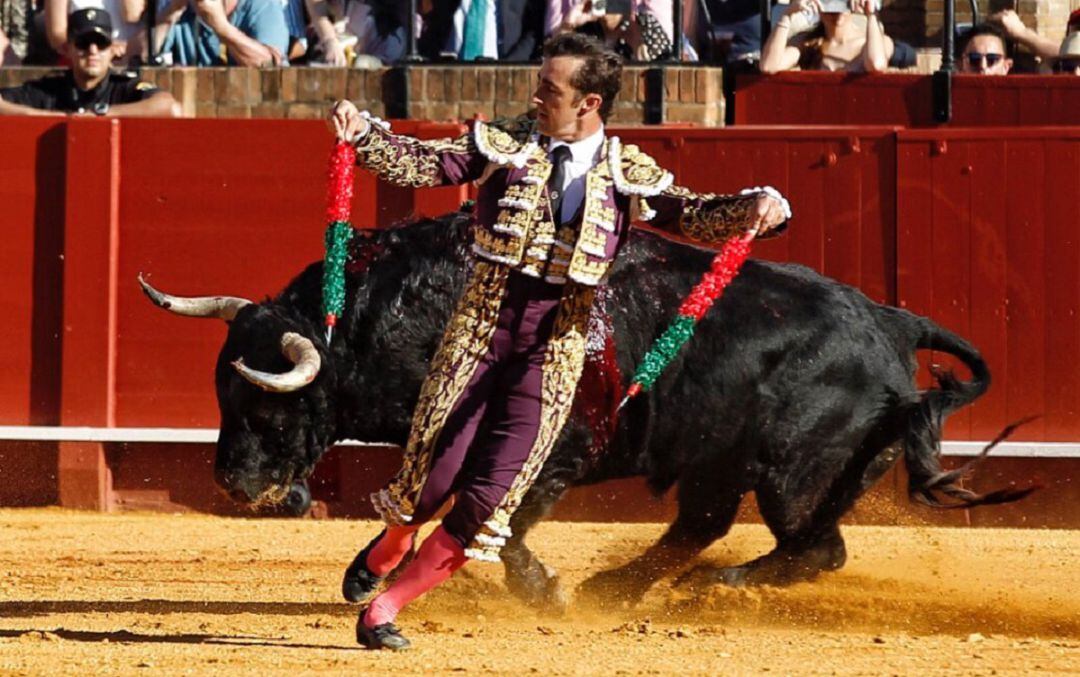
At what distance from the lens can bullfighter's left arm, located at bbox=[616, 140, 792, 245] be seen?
15.6ft

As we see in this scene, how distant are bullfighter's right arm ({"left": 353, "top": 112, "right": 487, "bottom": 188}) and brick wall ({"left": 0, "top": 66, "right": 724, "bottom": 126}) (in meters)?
3.77

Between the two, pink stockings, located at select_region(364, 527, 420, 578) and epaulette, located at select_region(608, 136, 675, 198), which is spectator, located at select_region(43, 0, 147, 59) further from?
epaulette, located at select_region(608, 136, 675, 198)

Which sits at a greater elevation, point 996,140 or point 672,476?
point 996,140

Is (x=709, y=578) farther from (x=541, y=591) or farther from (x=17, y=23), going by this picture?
(x=17, y=23)

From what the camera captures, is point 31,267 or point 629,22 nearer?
point 31,267

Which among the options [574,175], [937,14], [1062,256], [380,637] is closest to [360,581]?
[380,637]

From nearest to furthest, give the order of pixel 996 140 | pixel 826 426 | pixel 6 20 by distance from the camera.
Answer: pixel 826 426 → pixel 996 140 → pixel 6 20

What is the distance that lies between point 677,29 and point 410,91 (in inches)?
45.0

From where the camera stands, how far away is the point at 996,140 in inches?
309

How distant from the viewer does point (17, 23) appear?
9.42 meters

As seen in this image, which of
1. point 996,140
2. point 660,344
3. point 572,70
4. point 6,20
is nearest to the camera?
point 572,70

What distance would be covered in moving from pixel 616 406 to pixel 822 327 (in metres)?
0.84

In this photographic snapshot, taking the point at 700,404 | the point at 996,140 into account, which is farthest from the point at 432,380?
the point at 996,140

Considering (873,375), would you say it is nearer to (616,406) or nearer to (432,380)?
(616,406)
